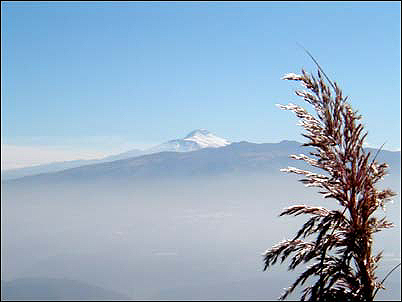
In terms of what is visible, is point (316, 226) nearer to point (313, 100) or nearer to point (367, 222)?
point (367, 222)

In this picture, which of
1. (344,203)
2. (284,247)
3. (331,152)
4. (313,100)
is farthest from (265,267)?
(313,100)

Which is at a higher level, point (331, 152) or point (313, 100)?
point (313, 100)

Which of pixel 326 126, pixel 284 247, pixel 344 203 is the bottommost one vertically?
pixel 284 247

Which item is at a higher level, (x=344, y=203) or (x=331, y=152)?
(x=331, y=152)

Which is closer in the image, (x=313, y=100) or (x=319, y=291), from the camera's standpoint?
(x=319, y=291)

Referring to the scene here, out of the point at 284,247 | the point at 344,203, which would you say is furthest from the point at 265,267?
the point at 344,203

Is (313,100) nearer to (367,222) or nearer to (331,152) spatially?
(331,152)
